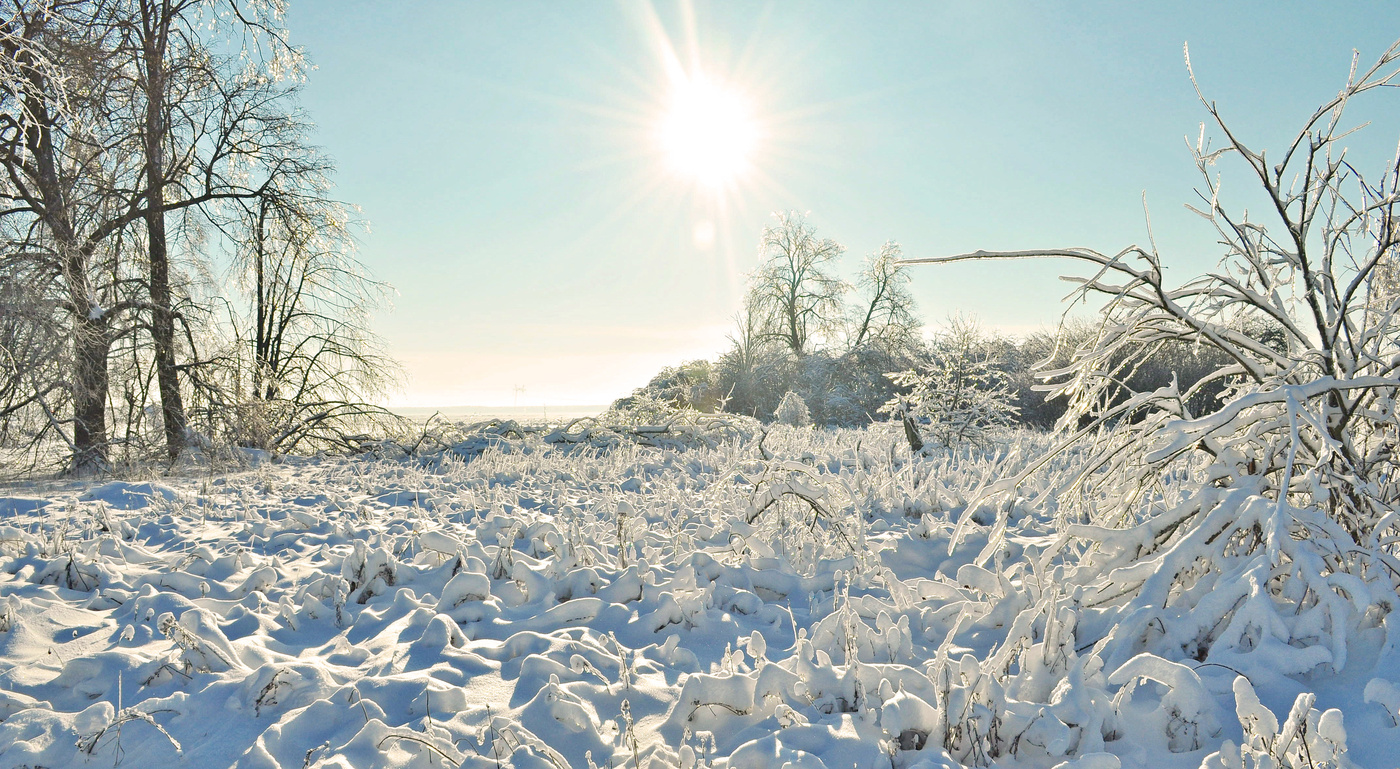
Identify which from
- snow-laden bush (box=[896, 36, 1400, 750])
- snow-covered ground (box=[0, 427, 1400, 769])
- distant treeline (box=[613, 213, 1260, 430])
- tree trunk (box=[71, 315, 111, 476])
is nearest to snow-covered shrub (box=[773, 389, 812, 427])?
distant treeline (box=[613, 213, 1260, 430])

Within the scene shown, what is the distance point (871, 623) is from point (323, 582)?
2.51 meters

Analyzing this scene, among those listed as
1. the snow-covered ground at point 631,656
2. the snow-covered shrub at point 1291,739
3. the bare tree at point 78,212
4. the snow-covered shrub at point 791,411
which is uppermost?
the bare tree at point 78,212

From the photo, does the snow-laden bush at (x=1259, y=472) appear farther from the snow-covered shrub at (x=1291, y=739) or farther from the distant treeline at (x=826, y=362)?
the distant treeline at (x=826, y=362)

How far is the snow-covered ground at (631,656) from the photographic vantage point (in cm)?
175

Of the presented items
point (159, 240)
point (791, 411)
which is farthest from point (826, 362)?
point (159, 240)

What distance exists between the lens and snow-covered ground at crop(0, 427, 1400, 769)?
175cm

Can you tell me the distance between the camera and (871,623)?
9.40 feet

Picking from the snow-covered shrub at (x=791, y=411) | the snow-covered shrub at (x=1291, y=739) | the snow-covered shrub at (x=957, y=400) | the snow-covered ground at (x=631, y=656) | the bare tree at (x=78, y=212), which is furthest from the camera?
the snow-covered shrub at (x=791, y=411)

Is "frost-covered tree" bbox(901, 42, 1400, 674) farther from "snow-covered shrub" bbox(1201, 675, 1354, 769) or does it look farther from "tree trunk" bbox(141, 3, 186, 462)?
"tree trunk" bbox(141, 3, 186, 462)

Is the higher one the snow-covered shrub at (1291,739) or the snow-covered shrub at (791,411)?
the snow-covered shrub at (791,411)

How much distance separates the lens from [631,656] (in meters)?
2.55

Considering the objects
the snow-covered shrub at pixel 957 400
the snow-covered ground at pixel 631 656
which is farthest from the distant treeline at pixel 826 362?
the snow-covered ground at pixel 631 656

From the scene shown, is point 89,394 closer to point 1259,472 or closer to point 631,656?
point 631,656

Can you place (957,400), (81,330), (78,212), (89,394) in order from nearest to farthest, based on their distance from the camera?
(81,330)
(89,394)
(78,212)
(957,400)
